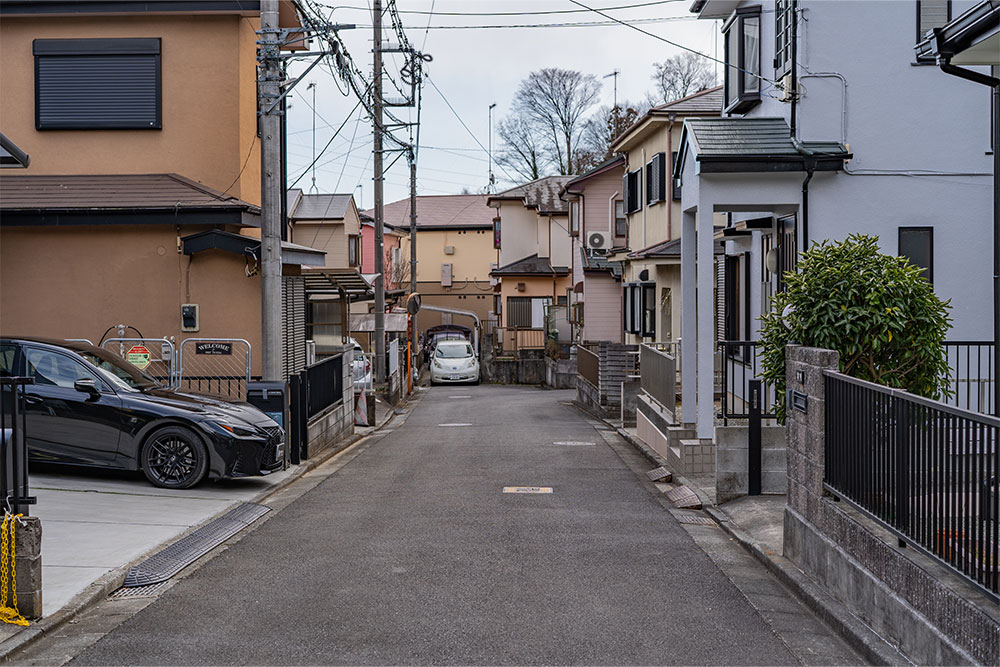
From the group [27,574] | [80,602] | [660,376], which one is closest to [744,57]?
[660,376]

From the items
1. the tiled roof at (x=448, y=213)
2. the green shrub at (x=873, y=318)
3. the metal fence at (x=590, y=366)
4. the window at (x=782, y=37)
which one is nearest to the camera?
the green shrub at (x=873, y=318)

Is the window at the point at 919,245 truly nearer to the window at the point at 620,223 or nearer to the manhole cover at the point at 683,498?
the manhole cover at the point at 683,498

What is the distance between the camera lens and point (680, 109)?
23.4 meters

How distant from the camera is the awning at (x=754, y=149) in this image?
12.7 metres

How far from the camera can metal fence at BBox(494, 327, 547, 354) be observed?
46119 mm

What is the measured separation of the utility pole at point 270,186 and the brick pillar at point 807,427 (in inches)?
311

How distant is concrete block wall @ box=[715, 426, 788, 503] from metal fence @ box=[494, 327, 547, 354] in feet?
112

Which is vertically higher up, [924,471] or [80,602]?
A: [924,471]

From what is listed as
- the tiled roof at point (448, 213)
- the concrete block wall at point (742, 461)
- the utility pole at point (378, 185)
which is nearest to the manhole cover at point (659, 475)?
the concrete block wall at point (742, 461)

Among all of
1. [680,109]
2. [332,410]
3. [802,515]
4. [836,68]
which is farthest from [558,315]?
[802,515]

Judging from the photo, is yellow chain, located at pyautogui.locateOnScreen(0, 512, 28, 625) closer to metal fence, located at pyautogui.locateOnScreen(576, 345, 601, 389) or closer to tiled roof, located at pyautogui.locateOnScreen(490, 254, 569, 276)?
metal fence, located at pyautogui.locateOnScreen(576, 345, 601, 389)

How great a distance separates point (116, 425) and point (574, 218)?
30355mm

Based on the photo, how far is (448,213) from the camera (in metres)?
67.4

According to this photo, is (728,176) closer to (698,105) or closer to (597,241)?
(698,105)
